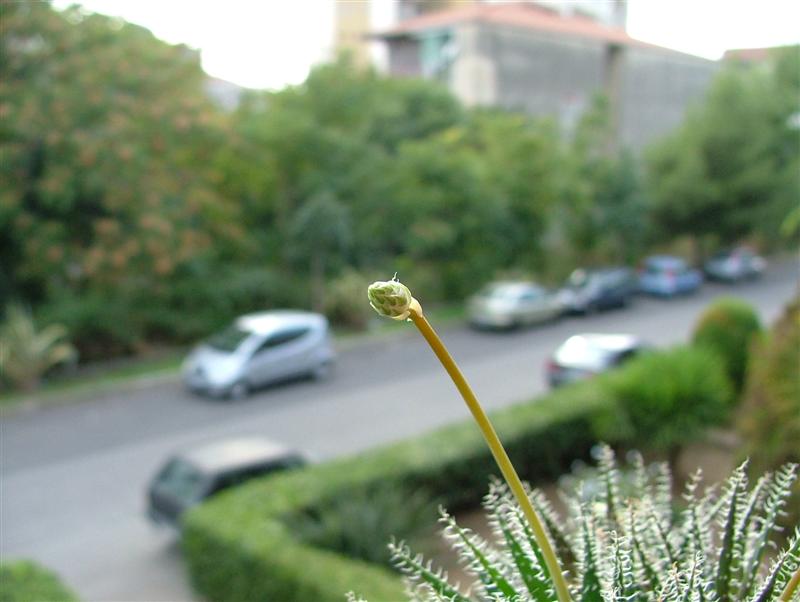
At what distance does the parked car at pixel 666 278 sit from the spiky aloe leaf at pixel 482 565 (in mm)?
23114

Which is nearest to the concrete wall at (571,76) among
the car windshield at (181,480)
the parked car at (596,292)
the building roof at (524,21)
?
the building roof at (524,21)

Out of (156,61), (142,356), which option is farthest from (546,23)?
(142,356)

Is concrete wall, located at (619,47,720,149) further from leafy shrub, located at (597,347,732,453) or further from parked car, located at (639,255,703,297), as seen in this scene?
leafy shrub, located at (597,347,732,453)

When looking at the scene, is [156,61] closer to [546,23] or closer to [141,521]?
[141,521]

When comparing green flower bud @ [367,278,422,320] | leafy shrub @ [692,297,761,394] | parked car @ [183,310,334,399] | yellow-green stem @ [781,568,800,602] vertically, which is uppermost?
green flower bud @ [367,278,422,320]

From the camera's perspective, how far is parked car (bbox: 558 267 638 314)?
2105cm

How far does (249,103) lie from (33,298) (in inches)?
250

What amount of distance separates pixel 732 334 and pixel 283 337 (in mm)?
7122

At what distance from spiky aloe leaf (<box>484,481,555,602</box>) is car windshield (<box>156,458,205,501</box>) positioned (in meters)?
5.98

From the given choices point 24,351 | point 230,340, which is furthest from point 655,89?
point 24,351

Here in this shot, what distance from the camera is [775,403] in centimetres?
762

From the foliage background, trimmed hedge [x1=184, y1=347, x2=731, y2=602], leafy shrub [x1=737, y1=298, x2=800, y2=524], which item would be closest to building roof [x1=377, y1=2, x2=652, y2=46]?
the foliage background

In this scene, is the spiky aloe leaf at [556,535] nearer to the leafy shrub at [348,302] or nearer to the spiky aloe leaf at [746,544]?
the spiky aloe leaf at [746,544]

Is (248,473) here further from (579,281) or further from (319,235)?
(579,281)
